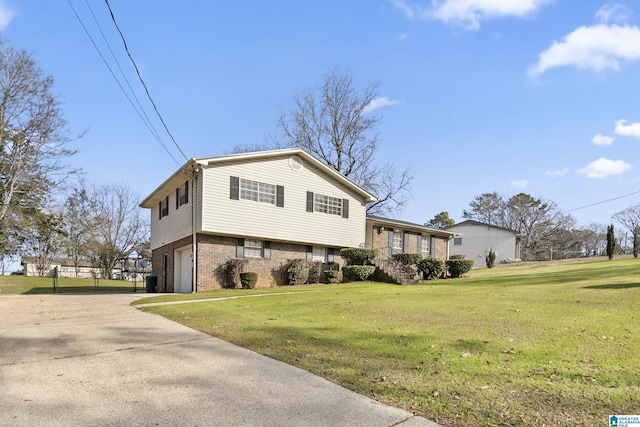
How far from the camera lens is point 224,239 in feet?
63.8

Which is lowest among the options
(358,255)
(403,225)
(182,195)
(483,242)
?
(358,255)

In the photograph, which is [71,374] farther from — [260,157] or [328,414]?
[260,157]

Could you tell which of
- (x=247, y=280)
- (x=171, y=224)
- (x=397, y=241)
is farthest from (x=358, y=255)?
(x=171, y=224)

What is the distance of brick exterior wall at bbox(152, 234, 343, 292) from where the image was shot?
1875 cm

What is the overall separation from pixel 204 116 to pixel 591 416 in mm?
14508

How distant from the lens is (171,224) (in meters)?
22.2

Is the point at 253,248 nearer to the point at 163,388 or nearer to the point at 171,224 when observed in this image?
the point at 171,224

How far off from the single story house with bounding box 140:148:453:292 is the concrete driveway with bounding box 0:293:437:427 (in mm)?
11845

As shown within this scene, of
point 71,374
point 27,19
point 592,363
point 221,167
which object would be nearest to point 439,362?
point 592,363

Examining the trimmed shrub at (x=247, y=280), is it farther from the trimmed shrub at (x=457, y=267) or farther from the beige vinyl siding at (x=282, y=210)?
the trimmed shrub at (x=457, y=267)

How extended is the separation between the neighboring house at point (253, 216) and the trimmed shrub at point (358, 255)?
105 cm

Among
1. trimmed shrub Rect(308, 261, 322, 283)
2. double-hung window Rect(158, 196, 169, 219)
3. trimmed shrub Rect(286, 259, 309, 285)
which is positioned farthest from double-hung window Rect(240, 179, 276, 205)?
double-hung window Rect(158, 196, 169, 219)

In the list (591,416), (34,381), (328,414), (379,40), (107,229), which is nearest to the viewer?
(591,416)

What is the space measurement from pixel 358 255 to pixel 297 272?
3.34 metres
